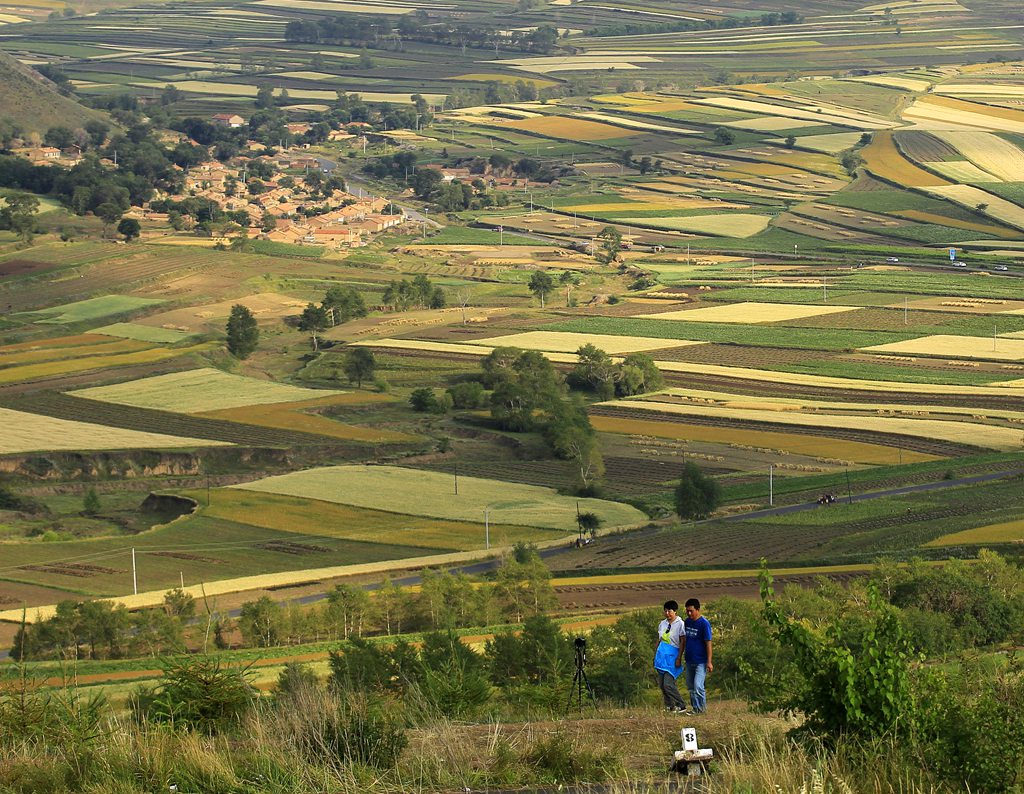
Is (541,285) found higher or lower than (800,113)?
lower

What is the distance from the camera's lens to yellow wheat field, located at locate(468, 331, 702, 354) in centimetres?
8881

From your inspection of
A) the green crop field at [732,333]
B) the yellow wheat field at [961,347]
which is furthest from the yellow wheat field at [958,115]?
the yellow wheat field at [961,347]

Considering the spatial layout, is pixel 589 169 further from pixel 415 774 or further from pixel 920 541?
pixel 415 774

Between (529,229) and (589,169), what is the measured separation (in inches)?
1151

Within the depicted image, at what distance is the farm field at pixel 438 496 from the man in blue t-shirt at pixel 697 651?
36.9 metres

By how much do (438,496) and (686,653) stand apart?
41.5 metres

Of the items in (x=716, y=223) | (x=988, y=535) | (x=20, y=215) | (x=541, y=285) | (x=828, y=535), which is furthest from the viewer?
(x=716, y=223)

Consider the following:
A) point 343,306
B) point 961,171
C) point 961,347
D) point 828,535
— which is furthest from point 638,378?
point 961,171

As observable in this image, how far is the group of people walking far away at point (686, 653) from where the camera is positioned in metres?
17.6

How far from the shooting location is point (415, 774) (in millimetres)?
12891

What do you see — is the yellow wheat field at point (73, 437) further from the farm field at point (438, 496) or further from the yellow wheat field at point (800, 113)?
the yellow wheat field at point (800, 113)

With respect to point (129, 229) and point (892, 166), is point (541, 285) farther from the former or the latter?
point (892, 166)

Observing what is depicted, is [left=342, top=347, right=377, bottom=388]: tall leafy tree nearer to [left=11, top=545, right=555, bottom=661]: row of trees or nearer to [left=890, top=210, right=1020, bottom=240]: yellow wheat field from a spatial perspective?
[left=11, top=545, right=555, bottom=661]: row of trees

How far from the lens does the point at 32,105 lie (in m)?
172
